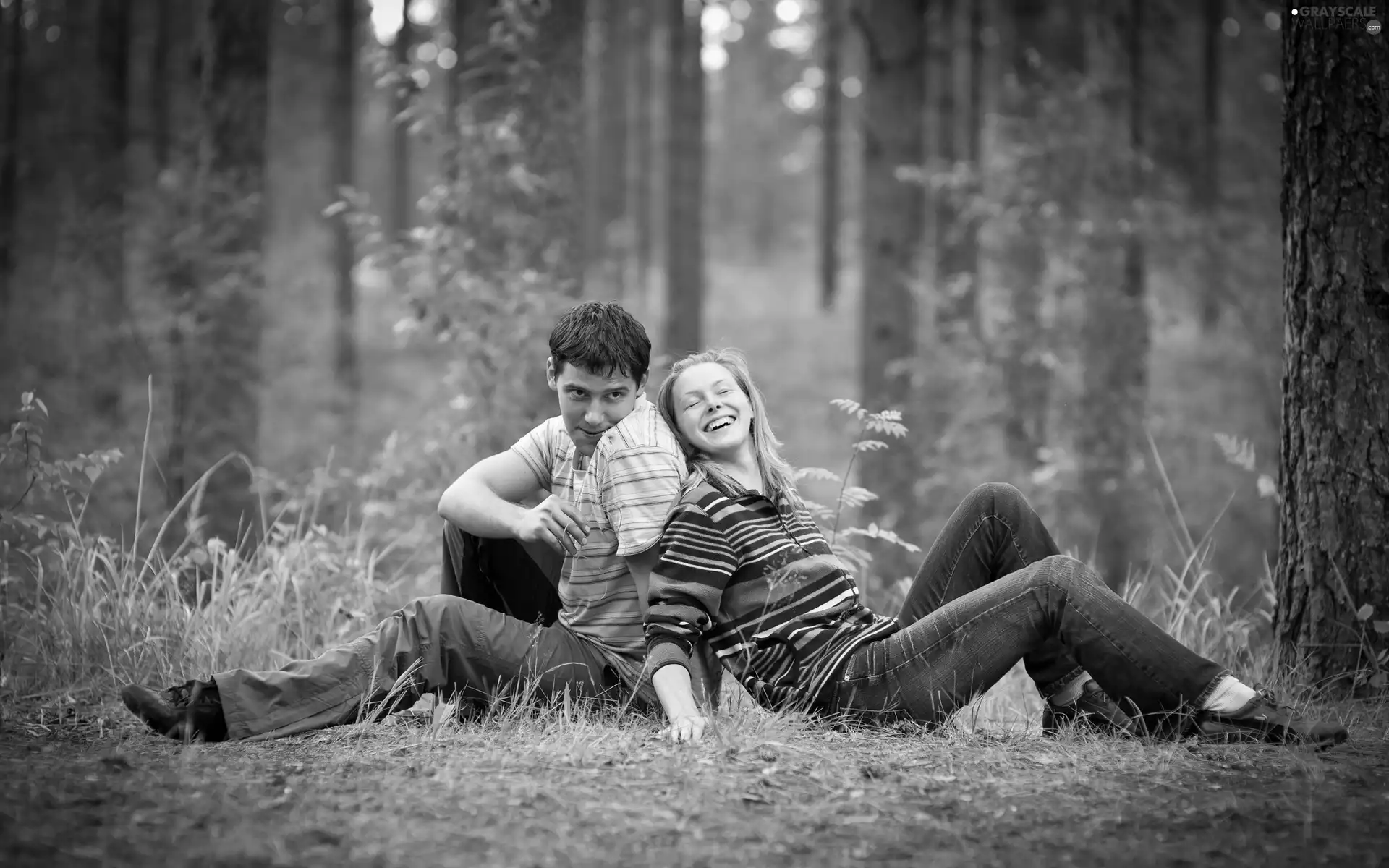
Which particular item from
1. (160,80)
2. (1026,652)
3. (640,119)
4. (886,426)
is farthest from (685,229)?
(160,80)

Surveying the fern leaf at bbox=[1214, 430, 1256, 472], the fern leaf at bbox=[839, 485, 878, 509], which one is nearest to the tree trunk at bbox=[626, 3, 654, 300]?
the fern leaf at bbox=[839, 485, 878, 509]

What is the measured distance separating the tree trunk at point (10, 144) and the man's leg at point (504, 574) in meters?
16.1

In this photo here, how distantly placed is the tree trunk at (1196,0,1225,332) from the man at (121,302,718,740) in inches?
314

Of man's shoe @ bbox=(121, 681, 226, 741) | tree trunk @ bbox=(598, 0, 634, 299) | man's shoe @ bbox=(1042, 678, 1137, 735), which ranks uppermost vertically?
tree trunk @ bbox=(598, 0, 634, 299)

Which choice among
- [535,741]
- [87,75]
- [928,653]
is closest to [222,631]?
[535,741]

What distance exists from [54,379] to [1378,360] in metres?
13.1

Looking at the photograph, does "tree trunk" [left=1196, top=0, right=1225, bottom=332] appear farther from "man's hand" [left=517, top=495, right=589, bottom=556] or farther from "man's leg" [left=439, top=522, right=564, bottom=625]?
"man's hand" [left=517, top=495, right=589, bottom=556]

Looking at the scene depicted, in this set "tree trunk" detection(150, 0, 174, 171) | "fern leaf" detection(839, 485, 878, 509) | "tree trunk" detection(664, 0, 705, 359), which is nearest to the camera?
"fern leaf" detection(839, 485, 878, 509)

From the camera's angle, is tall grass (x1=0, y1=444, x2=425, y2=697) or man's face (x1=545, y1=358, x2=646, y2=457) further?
tall grass (x1=0, y1=444, x2=425, y2=697)

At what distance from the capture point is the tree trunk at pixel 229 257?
7094 mm

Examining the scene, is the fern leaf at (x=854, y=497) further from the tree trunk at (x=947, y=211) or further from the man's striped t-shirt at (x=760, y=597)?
the tree trunk at (x=947, y=211)

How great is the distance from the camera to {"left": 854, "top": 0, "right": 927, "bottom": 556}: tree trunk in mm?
8586

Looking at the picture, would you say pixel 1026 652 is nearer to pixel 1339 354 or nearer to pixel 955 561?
pixel 955 561

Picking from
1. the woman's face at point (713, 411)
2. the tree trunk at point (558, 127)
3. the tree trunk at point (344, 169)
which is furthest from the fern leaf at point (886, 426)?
the tree trunk at point (344, 169)
